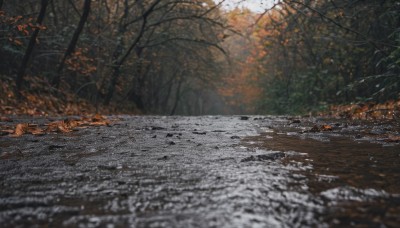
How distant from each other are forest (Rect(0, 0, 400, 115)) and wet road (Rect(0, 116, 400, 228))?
17.9 feet

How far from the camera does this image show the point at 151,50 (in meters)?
19.1

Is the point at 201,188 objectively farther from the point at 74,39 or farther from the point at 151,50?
the point at 151,50

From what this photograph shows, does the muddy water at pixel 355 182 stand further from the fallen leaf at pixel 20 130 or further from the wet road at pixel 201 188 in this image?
the fallen leaf at pixel 20 130

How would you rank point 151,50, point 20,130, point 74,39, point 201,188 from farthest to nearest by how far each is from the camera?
point 151,50, point 74,39, point 20,130, point 201,188

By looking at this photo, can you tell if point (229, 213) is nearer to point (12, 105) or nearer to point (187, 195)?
point (187, 195)

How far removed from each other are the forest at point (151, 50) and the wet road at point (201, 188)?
214 inches

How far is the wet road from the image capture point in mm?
1132

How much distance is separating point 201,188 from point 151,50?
18185mm

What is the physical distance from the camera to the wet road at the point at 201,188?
1.13 m

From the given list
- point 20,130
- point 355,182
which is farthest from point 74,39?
point 355,182

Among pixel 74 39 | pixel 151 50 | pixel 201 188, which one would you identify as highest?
pixel 151 50

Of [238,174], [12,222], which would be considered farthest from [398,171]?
[12,222]

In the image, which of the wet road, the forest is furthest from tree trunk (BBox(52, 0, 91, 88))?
the wet road

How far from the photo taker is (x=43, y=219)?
1158 millimetres
